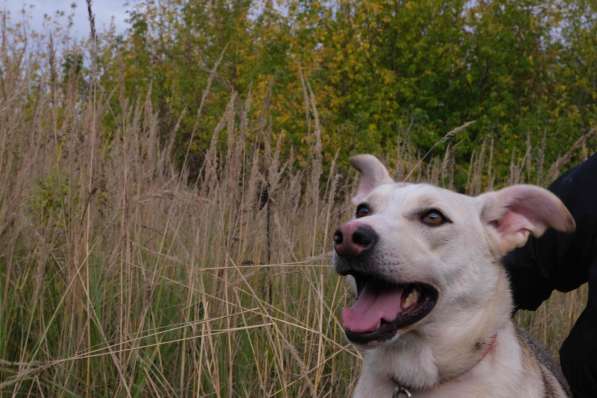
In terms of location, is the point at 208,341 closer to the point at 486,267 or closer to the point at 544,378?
the point at 486,267

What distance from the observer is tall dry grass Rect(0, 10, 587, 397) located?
333 centimetres

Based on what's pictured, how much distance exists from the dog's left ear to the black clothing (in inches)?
7.9

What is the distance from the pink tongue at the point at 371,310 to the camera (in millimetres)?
2717

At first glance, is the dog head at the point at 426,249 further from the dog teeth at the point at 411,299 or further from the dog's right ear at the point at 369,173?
the dog's right ear at the point at 369,173

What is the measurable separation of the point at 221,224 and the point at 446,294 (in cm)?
132

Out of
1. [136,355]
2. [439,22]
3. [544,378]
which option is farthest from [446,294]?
[439,22]

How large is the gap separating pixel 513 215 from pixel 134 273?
6.11 feet

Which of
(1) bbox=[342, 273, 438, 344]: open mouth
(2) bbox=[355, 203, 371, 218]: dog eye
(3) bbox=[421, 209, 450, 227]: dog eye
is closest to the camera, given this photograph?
(1) bbox=[342, 273, 438, 344]: open mouth

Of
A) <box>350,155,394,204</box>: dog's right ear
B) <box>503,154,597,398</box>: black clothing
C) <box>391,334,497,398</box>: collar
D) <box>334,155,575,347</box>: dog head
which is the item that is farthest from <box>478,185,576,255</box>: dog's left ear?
<box>350,155,394,204</box>: dog's right ear

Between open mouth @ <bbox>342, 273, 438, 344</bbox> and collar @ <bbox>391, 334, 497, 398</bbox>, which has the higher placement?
open mouth @ <bbox>342, 273, 438, 344</bbox>

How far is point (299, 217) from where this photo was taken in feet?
17.0

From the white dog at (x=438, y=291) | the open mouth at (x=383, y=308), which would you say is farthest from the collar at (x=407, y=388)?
the open mouth at (x=383, y=308)

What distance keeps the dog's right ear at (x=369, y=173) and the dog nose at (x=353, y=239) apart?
0.85 meters

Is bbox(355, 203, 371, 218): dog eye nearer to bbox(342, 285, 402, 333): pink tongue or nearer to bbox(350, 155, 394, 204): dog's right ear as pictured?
bbox(350, 155, 394, 204): dog's right ear
